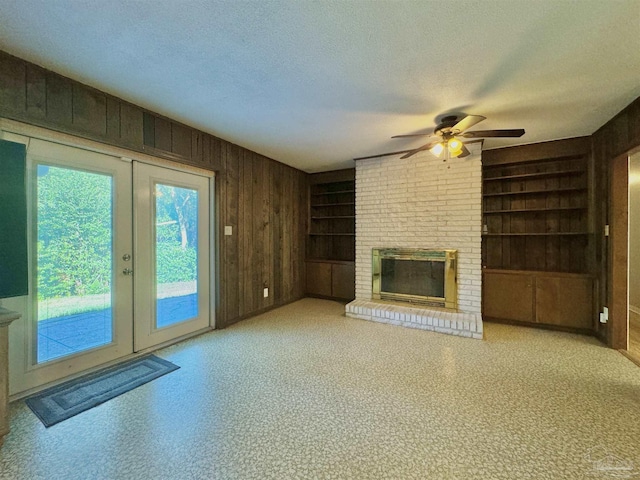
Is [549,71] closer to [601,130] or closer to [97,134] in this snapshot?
[601,130]

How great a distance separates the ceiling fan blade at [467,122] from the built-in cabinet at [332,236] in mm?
2435

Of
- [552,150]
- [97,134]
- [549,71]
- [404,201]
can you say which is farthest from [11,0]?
[552,150]

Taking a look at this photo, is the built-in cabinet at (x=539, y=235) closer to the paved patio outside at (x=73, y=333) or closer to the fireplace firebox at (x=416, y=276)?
the fireplace firebox at (x=416, y=276)

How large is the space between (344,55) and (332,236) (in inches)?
157

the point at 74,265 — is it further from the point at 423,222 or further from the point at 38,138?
the point at 423,222

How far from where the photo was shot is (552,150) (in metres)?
3.65

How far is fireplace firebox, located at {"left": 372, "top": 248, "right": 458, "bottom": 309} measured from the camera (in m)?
3.89

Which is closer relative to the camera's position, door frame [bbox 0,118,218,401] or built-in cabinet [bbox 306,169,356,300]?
door frame [bbox 0,118,218,401]

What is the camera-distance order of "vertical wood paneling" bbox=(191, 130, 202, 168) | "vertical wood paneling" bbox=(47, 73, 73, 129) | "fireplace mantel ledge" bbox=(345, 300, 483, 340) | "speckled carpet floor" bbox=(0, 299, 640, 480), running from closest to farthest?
"speckled carpet floor" bbox=(0, 299, 640, 480) → "vertical wood paneling" bbox=(47, 73, 73, 129) → "vertical wood paneling" bbox=(191, 130, 202, 168) → "fireplace mantel ledge" bbox=(345, 300, 483, 340)

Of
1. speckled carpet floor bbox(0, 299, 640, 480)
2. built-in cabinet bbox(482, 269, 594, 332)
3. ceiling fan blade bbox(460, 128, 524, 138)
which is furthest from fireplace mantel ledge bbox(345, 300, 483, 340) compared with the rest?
ceiling fan blade bbox(460, 128, 524, 138)

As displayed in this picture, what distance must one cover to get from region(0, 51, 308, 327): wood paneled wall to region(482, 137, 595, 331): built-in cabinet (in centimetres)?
323

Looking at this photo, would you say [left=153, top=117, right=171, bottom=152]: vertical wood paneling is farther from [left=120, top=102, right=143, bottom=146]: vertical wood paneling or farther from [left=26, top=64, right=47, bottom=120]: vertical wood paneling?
[left=26, top=64, right=47, bottom=120]: vertical wood paneling

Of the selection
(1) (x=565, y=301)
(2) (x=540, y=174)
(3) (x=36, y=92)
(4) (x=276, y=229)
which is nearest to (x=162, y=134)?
(3) (x=36, y=92)

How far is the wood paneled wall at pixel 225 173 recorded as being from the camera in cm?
209
